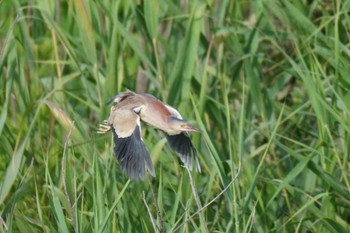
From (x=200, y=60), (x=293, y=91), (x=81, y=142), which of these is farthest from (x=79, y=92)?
(x=81, y=142)

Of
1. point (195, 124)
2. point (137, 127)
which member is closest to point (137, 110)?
point (137, 127)

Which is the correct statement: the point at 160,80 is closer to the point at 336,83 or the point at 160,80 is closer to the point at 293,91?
the point at 336,83

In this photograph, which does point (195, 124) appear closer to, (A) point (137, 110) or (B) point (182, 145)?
(B) point (182, 145)

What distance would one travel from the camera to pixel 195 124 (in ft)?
8.70

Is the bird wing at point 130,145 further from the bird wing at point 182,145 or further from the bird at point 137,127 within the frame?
the bird wing at point 182,145

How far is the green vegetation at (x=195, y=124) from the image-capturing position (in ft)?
7.66

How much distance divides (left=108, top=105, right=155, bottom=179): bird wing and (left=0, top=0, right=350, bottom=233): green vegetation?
33 cm

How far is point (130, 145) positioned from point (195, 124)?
3.15ft

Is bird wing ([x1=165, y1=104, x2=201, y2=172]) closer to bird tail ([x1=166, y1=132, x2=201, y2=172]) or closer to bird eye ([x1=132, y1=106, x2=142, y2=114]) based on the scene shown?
bird tail ([x1=166, y1=132, x2=201, y2=172])

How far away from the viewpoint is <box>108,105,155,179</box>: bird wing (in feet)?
5.57

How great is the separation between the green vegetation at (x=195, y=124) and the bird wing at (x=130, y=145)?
331 mm

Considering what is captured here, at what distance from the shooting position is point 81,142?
2.39 metres

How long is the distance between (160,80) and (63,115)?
0.43 meters

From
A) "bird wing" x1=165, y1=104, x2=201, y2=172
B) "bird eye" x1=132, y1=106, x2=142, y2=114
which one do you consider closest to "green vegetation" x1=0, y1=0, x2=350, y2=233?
"bird wing" x1=165, y1=104, x2=201, y2=172
